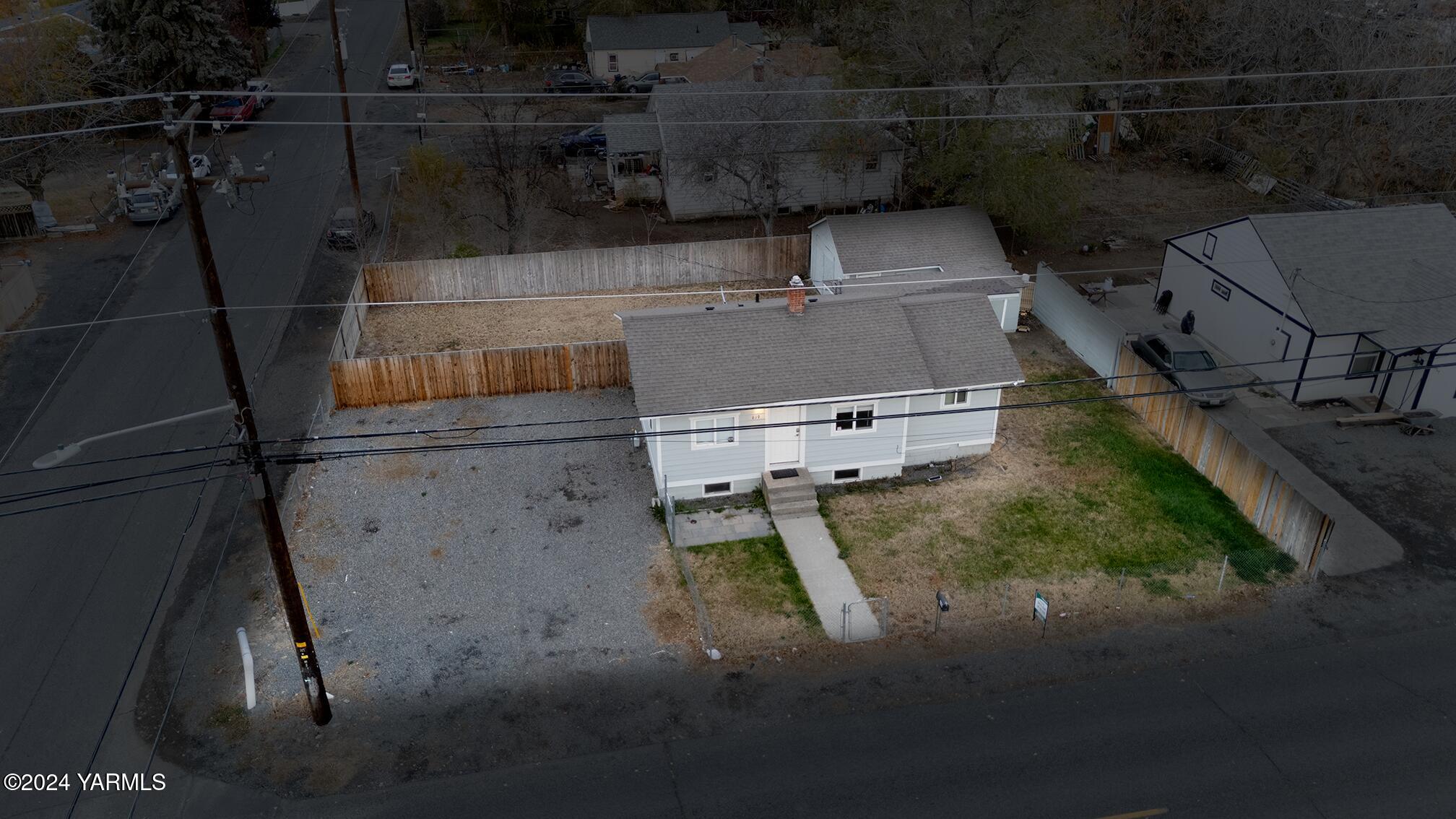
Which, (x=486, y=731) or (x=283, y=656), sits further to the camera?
(x=283, y=656)

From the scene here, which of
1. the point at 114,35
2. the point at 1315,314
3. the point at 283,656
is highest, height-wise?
the point at 114,35

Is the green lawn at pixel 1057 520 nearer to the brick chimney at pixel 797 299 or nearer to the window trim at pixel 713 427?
the window trim at pixel 713 427

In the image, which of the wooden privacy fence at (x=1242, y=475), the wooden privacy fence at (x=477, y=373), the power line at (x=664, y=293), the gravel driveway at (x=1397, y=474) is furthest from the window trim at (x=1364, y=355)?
the wooden privacy fence at (x=477, y=373)

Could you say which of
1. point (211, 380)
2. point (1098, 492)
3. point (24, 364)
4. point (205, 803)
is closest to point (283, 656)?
point (205, 803)

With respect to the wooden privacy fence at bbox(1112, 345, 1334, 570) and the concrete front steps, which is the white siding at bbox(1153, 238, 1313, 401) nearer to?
the wooden privacy fence at bbox(1112, 345, 1334, 570)

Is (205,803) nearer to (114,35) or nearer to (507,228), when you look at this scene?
(507,228)

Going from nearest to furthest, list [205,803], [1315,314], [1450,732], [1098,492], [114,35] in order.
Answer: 1. [205,803]
2. [1450,732]
3. [1098,492]
4. [1315,314]
5. [114,35]

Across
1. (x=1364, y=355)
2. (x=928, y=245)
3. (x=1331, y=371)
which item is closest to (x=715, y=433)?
(x=928, y=245)
